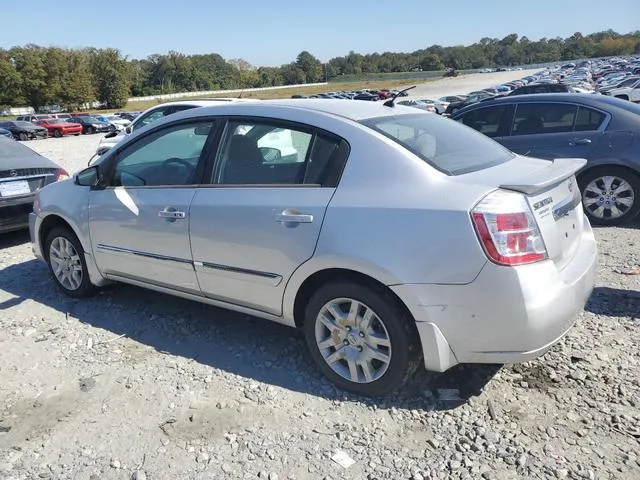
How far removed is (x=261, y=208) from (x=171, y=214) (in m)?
0.80

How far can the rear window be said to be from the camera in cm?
309

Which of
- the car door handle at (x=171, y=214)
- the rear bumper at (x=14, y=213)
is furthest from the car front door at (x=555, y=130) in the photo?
the rear bumper at (x=14, y=213)

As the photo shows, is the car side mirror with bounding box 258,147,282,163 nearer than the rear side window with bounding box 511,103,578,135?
Yes

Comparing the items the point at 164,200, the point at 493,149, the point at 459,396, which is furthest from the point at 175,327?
the point at 493,149

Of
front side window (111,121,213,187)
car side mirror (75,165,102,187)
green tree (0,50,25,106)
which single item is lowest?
car side mirror (75,165,102,187)

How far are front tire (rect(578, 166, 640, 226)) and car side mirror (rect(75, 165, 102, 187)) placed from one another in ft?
17.8

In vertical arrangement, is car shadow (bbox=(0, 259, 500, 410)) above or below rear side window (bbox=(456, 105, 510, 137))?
below

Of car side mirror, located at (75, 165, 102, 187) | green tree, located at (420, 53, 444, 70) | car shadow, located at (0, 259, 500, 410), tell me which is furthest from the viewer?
green tree, located at (420, 53, 444, 70)

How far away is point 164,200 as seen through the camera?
149 inches

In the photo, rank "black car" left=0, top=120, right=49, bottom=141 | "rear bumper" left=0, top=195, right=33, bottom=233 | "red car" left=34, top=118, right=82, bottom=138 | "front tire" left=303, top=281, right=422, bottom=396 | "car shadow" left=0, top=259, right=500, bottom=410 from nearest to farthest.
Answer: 1. "front tire" left=303, top=281, right=422, bottom=396
2. "car shadow" left=0, top=259, right=500, bottom=410
3. "rear bumper" left=0, top=195, right=33, bottom=233
4. "black car" left=0, top=120, right=49, bottom=141
5. "red car" left=34, top=118, right=82, bottom=138

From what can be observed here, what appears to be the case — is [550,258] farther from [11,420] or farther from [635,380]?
[11,420]

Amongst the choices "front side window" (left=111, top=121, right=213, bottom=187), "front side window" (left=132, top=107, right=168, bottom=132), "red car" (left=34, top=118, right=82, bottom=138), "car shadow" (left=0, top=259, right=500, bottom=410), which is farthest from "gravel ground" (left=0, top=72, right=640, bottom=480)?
"red car" (left=34, top=118, right=82, bottom=138)

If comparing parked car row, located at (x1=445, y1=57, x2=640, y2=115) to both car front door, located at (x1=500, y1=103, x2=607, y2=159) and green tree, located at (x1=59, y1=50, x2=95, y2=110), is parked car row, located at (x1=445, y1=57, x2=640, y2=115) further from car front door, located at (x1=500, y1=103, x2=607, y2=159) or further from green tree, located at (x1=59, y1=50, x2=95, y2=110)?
green tree, located at (x1=59, y1=50, x2=95, y2=110)

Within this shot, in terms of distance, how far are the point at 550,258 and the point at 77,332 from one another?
343 centimetres
